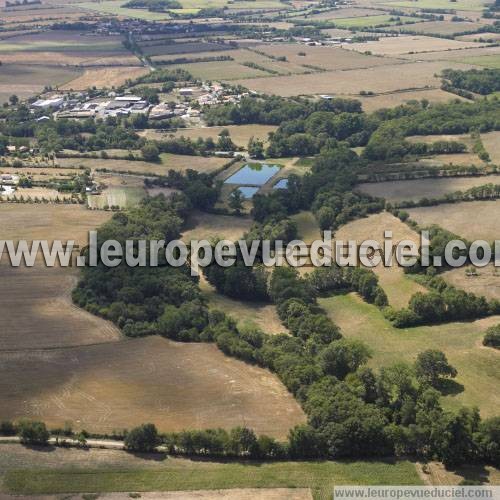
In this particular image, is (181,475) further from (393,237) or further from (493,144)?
(493,144)

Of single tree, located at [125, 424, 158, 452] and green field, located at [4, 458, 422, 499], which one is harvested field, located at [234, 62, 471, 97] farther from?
green field, located at [4, 458, 422, 499]

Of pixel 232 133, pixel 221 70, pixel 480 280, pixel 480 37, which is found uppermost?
pixel 480 37

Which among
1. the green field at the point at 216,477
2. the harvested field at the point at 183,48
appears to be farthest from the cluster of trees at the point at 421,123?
the green field at the point at 216,477

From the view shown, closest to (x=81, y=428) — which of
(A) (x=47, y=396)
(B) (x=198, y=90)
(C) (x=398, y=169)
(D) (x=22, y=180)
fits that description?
(A) (x=47, y=396)

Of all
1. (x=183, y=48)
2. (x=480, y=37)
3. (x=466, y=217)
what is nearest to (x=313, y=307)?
(x=466, y=217)

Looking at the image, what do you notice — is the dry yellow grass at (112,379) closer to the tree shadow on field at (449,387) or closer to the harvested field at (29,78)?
the tree shadow on field at (449,387)

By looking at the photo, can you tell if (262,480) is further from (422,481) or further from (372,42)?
(372,42)
